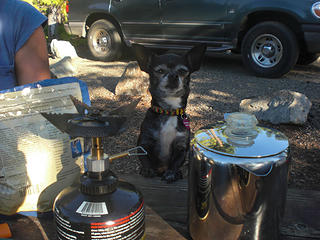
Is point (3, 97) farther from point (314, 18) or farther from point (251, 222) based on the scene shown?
point (314, 18)

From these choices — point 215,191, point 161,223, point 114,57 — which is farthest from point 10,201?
point 114,57

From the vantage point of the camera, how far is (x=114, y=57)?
24.4 ft

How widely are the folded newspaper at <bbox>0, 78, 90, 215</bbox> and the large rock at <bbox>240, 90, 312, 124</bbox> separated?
303 cm

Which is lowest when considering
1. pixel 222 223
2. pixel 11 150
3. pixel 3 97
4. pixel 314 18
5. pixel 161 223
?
pixel 161 223

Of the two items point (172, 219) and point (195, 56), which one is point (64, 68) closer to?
point (195, 56)

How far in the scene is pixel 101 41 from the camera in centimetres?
743

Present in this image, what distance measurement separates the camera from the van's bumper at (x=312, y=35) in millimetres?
5098

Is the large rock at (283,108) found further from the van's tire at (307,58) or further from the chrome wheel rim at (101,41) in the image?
the chrome wheel rim at (101,41)

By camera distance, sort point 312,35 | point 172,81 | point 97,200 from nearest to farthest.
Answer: point 97,200
point 172,81
point 312,35

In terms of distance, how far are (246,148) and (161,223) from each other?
380 mm

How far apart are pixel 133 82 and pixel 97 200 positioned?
4275 millimetres

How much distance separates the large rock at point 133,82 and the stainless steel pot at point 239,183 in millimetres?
4133

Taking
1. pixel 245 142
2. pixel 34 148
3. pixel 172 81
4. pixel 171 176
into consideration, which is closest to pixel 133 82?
pixel 172 81

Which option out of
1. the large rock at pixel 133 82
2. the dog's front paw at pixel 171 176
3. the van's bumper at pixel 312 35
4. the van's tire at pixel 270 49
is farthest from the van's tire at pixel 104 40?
the dog's front paw at pixel 171 176
